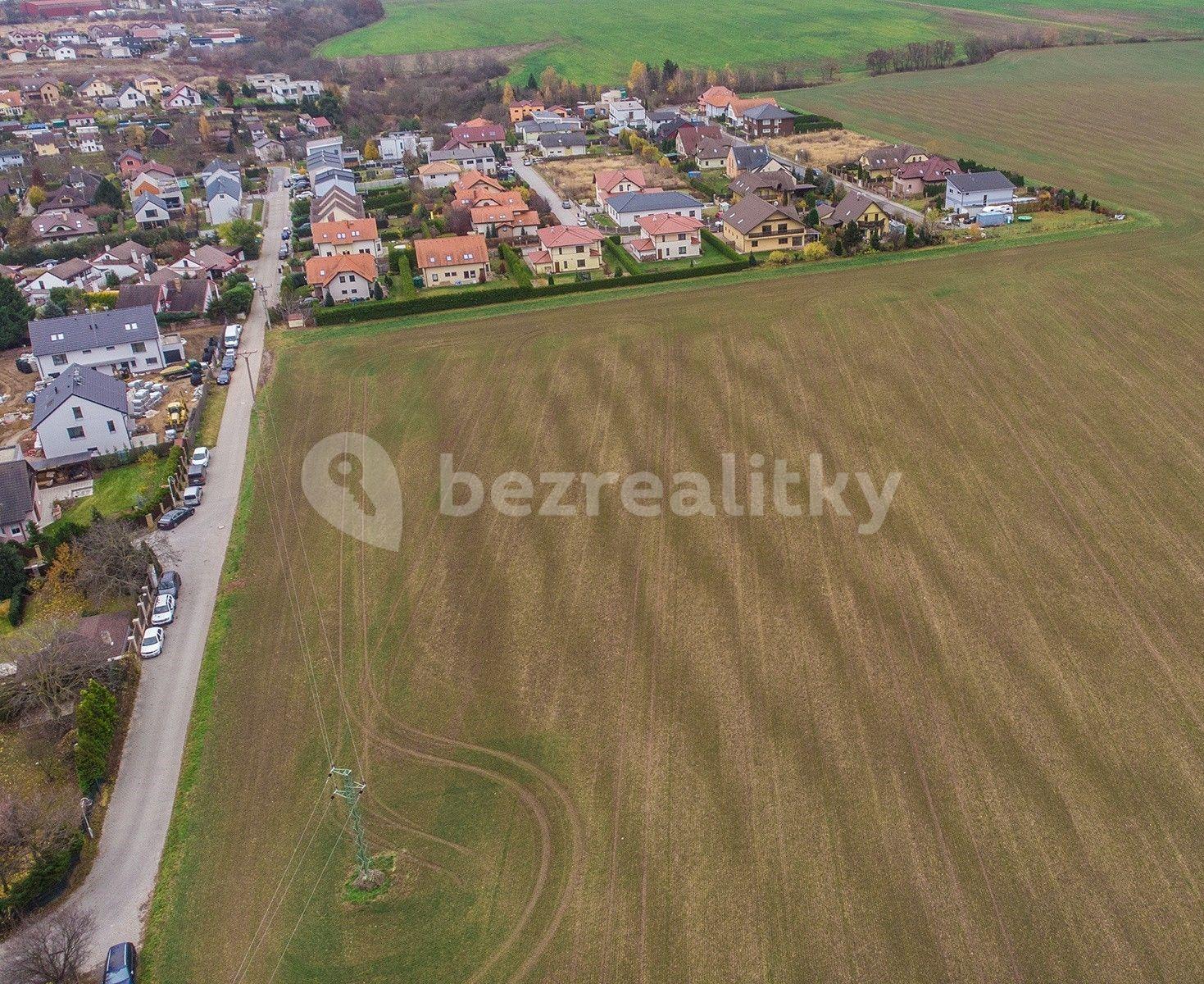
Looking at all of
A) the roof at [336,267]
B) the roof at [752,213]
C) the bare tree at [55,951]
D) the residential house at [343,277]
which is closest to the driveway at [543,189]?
the roof at [752,213]

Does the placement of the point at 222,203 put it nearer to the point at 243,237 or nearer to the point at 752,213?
the point at 243,237

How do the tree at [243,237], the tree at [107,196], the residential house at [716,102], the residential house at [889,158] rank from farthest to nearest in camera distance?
1. the residential house at [716,102]
2. the tree at [107,196]
3. the residential house at [889,158]
4. the tree at [243,237]

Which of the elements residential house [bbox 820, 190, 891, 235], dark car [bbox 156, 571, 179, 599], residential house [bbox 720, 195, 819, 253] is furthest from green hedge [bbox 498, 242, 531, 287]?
dark car [bbox 156, 571, 179, 599]

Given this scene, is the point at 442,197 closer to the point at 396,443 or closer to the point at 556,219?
the point at 556,219

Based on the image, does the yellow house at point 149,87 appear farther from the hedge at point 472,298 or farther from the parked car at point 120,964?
the parked car at point 120,964

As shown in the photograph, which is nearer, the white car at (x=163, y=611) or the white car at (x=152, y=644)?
the white car at (x=152, y=644)

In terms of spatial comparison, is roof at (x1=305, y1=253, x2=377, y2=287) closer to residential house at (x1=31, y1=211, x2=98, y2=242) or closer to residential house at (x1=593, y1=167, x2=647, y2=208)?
residential house at (x1=593, y1=167, x2=647, y2=208)
